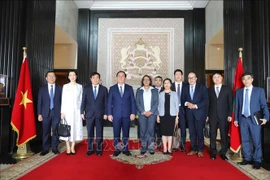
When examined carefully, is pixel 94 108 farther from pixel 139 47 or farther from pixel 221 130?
pixel 139 47

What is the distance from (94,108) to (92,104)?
82 mm

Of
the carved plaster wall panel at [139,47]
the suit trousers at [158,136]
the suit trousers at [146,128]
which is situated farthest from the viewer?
the carved plaster wall panel at [139,47]

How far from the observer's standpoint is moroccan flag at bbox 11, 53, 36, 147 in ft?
12.9

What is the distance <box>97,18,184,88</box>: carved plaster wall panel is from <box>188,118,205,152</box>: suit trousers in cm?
427

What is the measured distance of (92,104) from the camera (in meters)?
3.99

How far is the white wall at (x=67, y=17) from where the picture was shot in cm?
662

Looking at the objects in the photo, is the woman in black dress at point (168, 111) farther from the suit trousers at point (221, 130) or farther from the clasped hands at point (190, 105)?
the suit trousers at point (221, 130)

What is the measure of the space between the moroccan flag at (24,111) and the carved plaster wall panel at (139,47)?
4236 mm

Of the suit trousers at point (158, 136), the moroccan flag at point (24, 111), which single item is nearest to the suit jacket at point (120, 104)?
the suit trousers at point (158, 136)

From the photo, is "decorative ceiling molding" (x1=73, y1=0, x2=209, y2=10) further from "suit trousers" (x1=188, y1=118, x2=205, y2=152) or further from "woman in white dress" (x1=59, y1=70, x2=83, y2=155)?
"suit trousers" (x1=188, y1=118, x2=205, y2=152)

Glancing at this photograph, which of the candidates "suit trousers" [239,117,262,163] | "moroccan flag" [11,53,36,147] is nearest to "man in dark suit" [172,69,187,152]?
"suit trousers" [239,117,262,163]

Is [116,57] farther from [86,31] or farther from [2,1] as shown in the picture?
[2,1]

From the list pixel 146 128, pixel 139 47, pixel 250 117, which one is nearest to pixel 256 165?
pixel 250 117

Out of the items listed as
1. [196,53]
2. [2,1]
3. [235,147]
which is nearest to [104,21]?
[196,53]
